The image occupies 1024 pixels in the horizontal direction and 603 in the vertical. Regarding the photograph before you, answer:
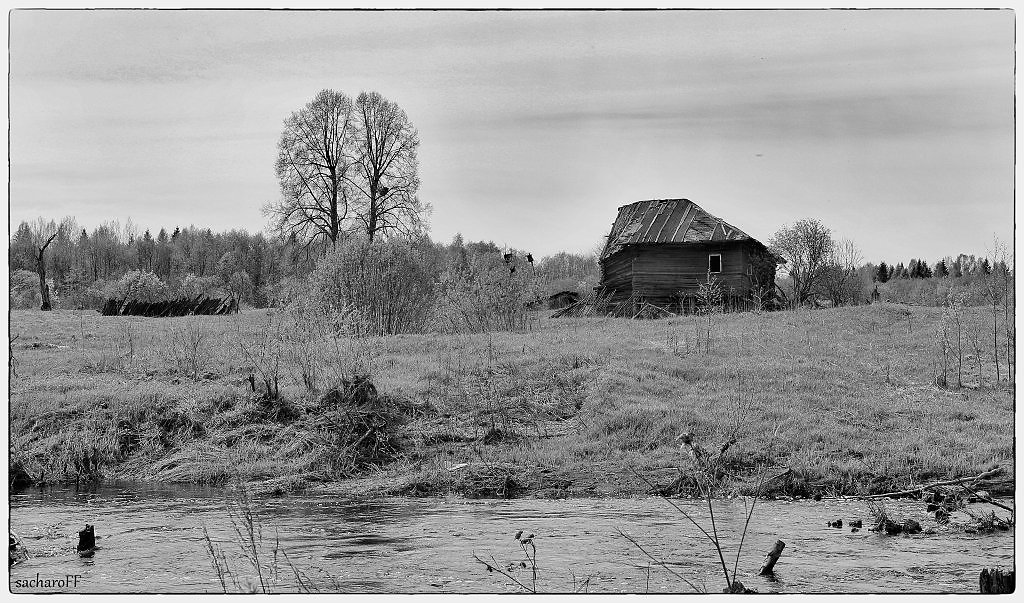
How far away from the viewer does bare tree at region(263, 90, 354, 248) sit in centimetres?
4025

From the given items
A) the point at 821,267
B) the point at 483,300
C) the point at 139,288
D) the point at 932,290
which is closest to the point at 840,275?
the point at 821,267

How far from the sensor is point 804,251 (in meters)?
47.2

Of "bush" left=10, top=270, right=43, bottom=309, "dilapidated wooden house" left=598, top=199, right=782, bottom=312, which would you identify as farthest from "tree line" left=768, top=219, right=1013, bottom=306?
"bush" left=10, top=270, right=43, bottom=309

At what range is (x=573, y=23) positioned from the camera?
13.8 metres

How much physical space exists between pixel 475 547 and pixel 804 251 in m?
39.7

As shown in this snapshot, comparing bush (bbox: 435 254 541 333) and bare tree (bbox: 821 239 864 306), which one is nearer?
bush (bbox: 435 254 541 333)

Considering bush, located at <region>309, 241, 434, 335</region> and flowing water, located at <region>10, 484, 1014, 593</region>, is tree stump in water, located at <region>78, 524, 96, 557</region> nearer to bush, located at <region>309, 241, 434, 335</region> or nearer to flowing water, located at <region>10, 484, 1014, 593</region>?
flowing water, located at <region>10, 484, 1014, 593</region>

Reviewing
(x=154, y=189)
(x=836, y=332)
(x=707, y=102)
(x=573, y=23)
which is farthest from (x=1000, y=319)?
(x=154, y=189)

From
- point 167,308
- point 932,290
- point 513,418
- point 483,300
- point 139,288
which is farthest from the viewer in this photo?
point 139,288

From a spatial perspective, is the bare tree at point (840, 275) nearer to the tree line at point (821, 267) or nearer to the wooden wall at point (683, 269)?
the tree line at point (821, 267)

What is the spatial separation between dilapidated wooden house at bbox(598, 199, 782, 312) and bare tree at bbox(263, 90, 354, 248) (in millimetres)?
12852

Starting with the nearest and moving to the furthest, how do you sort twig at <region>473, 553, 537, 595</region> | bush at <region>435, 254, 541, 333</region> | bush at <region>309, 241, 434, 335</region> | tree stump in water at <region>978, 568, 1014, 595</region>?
tree stump in water at <region>978, 568, 1014, 595</region>
twig at <region>473, 553, 537, 595</region>
bush at <region>309, 241, 434, 335</region>
bush at <region>435, 254, 541, 333</region>

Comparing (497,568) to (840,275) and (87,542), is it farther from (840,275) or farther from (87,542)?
(840,275)

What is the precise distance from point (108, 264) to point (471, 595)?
68418mm
